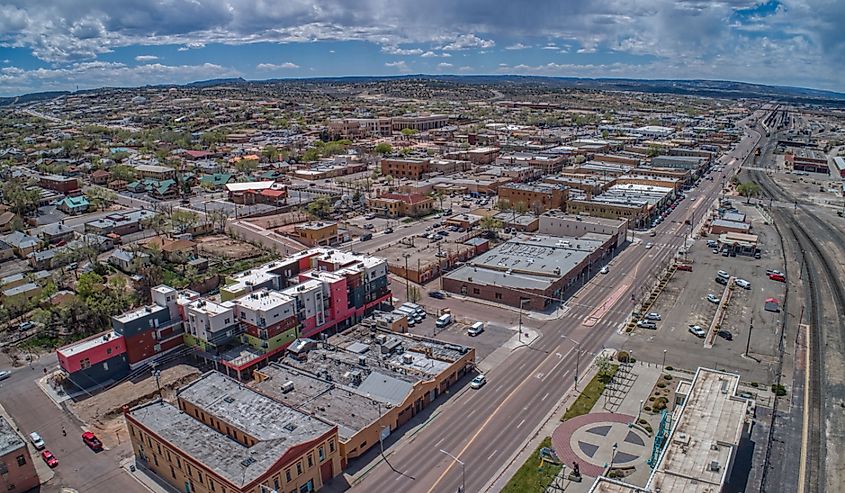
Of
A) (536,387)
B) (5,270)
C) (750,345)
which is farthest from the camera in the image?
(5,270)

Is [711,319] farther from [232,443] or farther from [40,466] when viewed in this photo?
[40,466]

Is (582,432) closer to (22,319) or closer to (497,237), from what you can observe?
(497,237)

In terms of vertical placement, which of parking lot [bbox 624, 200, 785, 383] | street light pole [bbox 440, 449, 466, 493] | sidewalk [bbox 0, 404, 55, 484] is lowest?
sidewalk [bbox 0, 404, 55, 484]

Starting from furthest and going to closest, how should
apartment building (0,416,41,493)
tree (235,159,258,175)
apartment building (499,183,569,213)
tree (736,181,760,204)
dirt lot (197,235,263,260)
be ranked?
tree (235,159,258,175), tree (736,181,760,204), apartment building (499,183,569,213), dirt lot (197,235,263,260), apartment building (0,416,41,493)

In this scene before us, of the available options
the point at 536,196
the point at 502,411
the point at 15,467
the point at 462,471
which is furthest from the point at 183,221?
the point at 462,471

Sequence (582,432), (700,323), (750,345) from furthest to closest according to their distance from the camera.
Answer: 1. (700,323)
2. (750,345)
3. (582,432)

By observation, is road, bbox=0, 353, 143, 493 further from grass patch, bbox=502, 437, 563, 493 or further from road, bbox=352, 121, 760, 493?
grass patch, bbox=502, 437, 563, 493

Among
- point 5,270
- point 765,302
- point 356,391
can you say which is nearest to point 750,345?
point 765,302

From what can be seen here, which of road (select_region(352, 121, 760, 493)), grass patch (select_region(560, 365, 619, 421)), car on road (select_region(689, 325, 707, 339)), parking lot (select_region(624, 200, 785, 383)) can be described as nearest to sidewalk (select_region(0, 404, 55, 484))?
road (select_region(352, 121, 760, 493))
